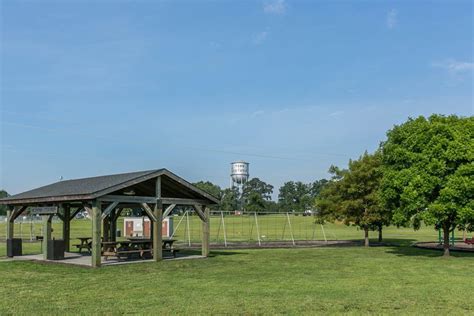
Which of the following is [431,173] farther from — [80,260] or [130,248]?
[80,260]

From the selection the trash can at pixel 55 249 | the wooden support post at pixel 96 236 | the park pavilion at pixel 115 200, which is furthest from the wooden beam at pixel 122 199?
the trash can at pixel 55 249

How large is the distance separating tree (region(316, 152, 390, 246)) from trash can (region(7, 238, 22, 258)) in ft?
53.8

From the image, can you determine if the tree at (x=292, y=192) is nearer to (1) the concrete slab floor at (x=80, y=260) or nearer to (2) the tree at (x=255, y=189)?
(2) the tree at (x=255, y=189)

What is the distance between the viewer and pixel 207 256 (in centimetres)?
2033

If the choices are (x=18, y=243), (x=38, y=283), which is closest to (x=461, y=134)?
(x=38, y=283)

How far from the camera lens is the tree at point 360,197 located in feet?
90.2

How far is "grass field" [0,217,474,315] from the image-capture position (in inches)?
364

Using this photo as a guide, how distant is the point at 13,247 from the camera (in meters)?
20.0

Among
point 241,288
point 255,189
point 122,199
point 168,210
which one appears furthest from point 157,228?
point 255,189

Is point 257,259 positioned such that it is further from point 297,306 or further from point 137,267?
point 297,306

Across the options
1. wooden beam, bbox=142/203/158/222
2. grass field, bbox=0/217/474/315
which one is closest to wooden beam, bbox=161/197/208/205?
wooden beam, bbox=142/203/158/222

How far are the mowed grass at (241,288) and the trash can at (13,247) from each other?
2.83 metres

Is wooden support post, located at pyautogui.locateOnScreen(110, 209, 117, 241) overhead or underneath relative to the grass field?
overhead

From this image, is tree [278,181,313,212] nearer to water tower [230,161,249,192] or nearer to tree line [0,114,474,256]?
→ water tower [230,161,249,192]
